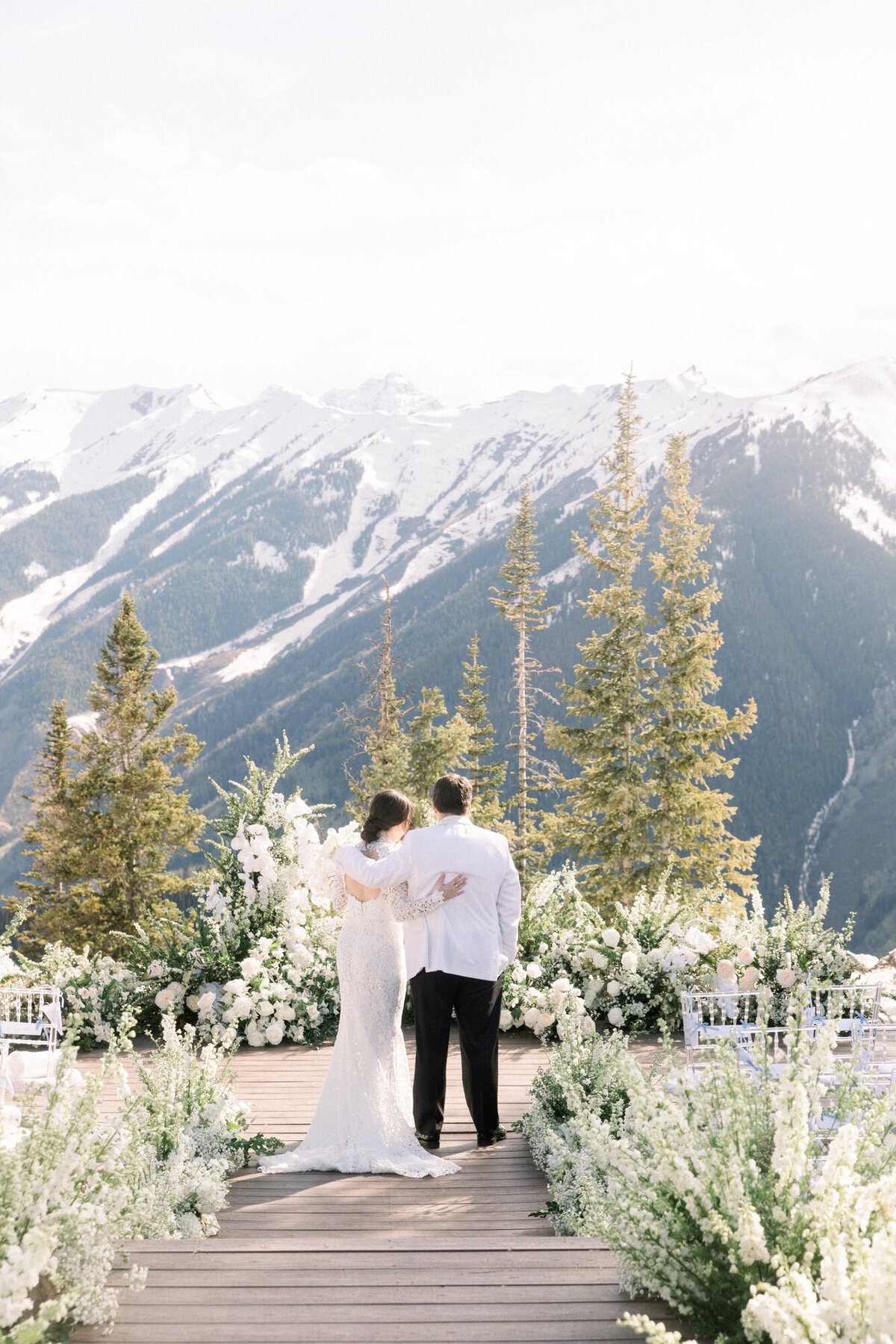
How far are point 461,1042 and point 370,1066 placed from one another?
46 cm

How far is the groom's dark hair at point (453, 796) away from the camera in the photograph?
483 cm

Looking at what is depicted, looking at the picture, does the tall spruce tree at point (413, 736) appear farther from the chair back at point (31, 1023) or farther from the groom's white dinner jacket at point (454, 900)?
the groom's white dinner jacket at point (454, 900)

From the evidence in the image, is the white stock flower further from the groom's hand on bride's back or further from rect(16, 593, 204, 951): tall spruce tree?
rect(16, 593, 204, 951): tall spruce tree

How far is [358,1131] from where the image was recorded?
4672 mm

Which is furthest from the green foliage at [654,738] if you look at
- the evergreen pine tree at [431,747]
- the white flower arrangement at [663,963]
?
the white flower arrangement at [663,963]

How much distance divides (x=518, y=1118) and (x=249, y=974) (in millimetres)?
2282

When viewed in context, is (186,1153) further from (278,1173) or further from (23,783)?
(23,783)

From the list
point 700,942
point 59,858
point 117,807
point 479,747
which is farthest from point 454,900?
point 479,747

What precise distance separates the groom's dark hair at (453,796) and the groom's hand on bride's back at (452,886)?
309 millimetres

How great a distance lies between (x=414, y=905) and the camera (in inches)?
188

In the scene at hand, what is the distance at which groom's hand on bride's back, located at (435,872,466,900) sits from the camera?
A: 4.78 metres

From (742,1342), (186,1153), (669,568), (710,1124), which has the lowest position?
(186,1153)

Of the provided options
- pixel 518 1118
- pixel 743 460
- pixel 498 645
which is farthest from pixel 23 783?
pixel 518 1118

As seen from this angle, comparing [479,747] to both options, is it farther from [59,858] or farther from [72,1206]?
[72,1206]
